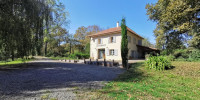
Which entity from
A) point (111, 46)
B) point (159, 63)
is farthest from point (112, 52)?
point (159, 63)

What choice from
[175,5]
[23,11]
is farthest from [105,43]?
[23,11]

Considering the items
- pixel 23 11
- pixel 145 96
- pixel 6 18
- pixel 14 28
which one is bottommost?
pixel 145 96

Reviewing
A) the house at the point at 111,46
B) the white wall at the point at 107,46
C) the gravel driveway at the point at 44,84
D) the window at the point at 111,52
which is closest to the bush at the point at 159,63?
the gravel driveway at the point at 44,84

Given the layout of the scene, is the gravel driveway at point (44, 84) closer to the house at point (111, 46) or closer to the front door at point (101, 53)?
the house at point (111, 46)

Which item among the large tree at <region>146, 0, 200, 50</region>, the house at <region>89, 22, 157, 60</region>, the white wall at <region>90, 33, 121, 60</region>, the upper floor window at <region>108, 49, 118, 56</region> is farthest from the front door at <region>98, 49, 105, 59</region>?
the large tree at <region>146, 0, 200, 50</region>

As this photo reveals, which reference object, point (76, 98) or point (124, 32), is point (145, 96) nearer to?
point (76, 98)

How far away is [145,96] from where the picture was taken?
3178 mm

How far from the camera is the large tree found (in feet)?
26.9

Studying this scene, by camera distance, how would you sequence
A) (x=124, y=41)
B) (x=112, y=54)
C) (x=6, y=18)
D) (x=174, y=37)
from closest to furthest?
(x=6, y=18) → (x=124, y=41) → (x=174, y=37) → (x=112, y=54)

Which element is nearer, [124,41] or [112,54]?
[124,41]

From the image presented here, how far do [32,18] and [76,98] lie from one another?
794 centimetres

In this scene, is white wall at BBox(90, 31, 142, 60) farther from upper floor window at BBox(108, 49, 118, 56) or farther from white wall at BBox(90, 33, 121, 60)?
upper floor window at BBox(108, 49, 118, 56)

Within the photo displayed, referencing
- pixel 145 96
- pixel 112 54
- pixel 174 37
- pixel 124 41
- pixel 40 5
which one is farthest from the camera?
pixel 112 54

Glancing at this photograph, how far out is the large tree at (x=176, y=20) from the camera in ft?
26.9
